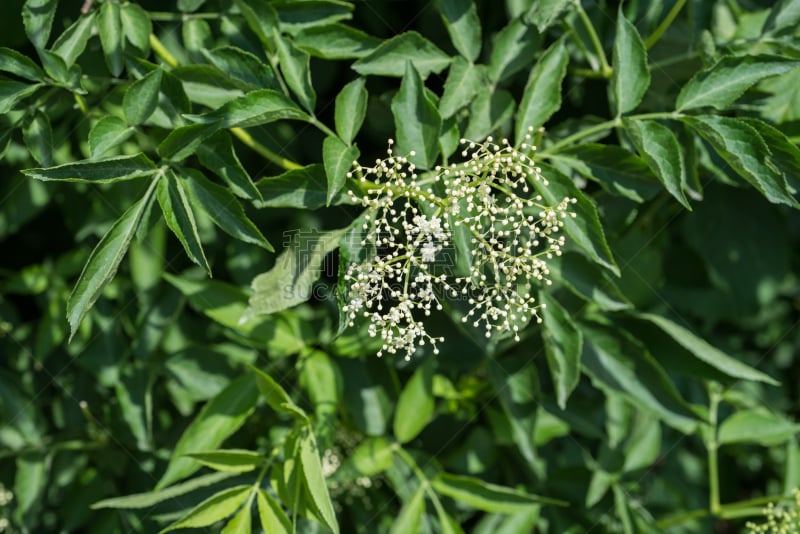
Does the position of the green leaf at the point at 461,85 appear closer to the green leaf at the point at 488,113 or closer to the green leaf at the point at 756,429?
the green leaf at the point at 488,113

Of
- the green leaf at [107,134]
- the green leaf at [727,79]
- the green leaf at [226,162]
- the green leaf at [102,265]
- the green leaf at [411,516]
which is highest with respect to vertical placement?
the green leaf at [727,79]

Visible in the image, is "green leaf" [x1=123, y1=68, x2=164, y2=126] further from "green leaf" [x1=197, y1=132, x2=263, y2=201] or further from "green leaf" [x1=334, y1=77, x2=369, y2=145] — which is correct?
"green leaf" [x1=334, y1=77, x2=369, y2=145]

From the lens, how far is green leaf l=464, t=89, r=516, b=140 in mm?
1852

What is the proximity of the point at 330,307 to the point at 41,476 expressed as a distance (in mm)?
961

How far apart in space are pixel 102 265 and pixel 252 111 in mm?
427

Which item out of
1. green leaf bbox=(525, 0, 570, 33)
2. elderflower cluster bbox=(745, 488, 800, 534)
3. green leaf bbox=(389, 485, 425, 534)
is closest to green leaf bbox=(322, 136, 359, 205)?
green leaf bbox=(525, 0, 570, 33)

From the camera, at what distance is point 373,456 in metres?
1.98

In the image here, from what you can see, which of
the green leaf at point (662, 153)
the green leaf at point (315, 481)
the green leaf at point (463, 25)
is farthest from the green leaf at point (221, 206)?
the green leaf at point (662, 153)

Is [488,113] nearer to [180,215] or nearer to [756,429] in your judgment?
[180,215]

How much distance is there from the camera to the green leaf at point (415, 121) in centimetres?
166

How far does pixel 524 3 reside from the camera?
2.14 metres

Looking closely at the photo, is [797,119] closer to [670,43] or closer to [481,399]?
[670,43]

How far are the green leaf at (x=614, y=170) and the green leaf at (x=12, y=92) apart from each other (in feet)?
3.88

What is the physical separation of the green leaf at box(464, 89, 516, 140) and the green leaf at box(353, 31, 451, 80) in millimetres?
130
